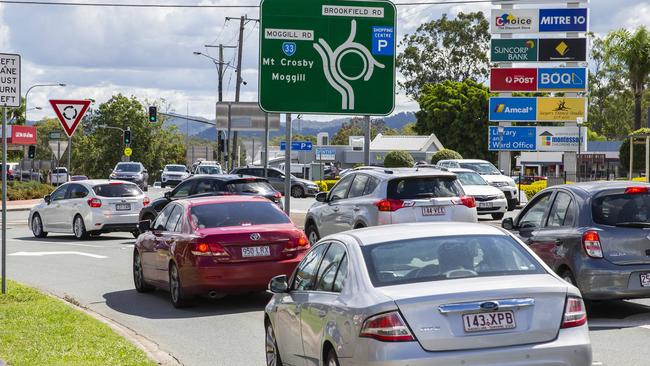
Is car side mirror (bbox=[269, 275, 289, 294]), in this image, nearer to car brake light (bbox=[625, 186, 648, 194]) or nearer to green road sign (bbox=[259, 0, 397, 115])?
car brake light (bbox=[625, 186, 648, 194])

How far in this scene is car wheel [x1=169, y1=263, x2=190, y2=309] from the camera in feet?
47.5

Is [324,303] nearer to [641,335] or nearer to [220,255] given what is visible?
[641,335]

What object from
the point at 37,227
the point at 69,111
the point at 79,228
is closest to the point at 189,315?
the point at 79,228

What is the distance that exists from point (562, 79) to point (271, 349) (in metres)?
52.7

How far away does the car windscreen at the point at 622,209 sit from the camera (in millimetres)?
12461

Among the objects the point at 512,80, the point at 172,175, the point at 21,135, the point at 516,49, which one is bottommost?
the point at 172,175

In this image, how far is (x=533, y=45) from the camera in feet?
197

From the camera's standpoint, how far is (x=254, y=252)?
14234mm

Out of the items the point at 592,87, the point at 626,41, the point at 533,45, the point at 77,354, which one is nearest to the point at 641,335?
the point at 77,354

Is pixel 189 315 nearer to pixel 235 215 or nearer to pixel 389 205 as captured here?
pixel 235 215

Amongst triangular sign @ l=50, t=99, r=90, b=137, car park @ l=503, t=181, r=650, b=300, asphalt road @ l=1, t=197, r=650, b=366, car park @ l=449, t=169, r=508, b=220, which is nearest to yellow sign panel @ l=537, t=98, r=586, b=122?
car park @ l=449, t=169, r=508, b=220

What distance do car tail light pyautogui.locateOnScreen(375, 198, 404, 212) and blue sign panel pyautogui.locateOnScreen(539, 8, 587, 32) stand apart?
140ft

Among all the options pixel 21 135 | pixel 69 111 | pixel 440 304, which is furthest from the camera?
pixel 21 135

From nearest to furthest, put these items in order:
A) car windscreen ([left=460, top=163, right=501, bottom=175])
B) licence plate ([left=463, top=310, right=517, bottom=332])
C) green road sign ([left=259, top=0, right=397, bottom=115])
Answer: licence plate ([left=463, top=310, right=517, bottom=332]) < green road sign ([left=259, top=0, right=397, bottom=115]) < car windscreen ([left=460, top=163, right=501, bottom=175])
